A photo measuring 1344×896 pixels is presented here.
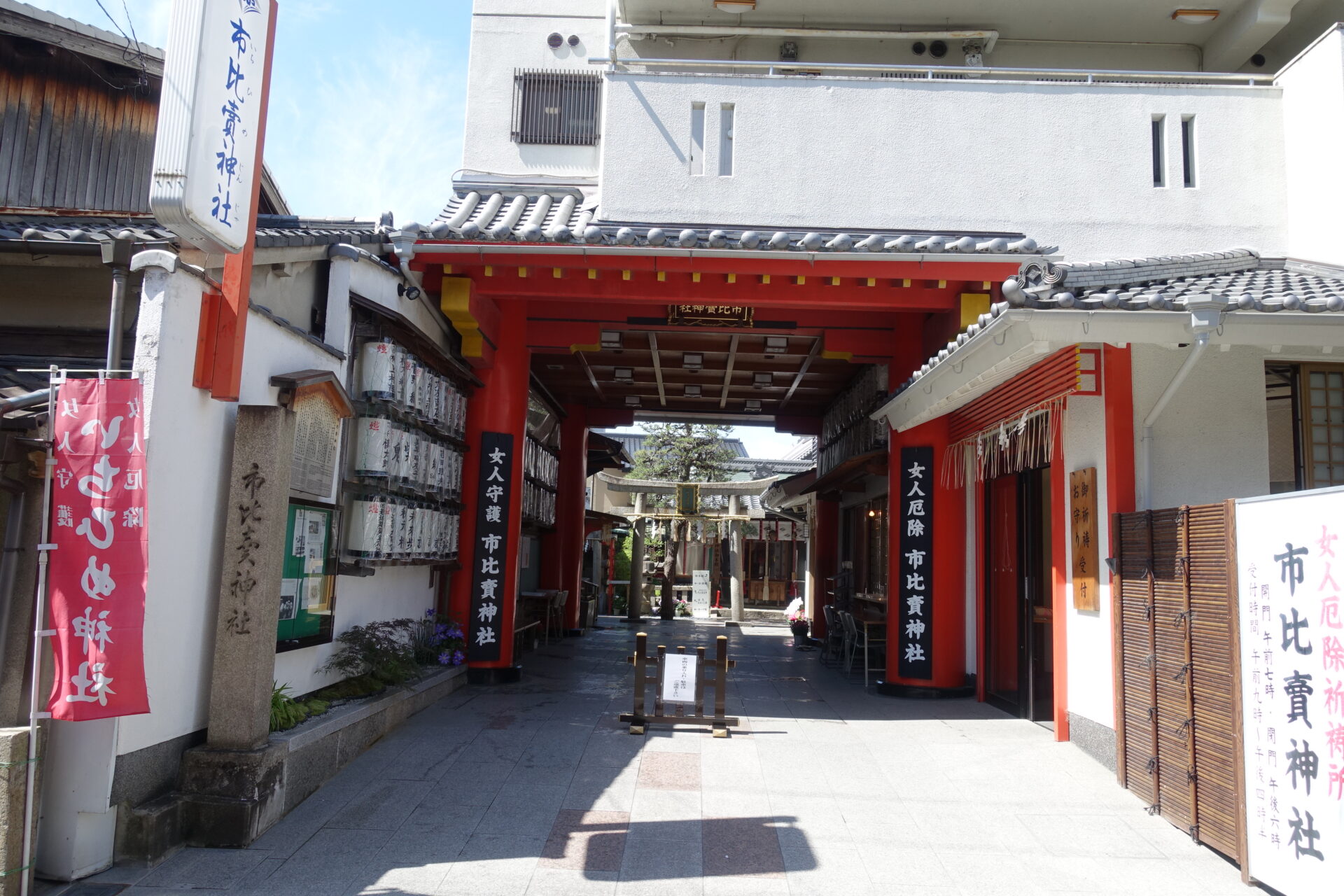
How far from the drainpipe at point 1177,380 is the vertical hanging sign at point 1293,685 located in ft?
4.23

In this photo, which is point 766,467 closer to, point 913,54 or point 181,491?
point 913,54

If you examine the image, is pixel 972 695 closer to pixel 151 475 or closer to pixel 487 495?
pixel 487 495

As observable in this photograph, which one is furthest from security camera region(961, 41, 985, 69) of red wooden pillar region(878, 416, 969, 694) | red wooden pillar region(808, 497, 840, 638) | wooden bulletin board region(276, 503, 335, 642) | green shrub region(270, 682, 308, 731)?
green shrub region(270, 682, 308, 731)

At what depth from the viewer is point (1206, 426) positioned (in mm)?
7293

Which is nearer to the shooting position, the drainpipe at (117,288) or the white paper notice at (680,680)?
the drainpipe at (117,288)

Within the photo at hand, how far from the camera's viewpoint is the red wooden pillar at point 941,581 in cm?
1097

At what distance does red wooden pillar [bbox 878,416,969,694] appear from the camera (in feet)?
36.0

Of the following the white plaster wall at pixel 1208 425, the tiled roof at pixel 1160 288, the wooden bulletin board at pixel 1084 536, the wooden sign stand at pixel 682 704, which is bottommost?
the wooden sign stand at pixel 682 704

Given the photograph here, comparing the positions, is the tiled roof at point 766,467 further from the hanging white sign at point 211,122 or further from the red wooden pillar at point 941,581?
the hanging white sign at point 211,122

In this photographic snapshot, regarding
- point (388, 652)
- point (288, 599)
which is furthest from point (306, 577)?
point (388, 652)

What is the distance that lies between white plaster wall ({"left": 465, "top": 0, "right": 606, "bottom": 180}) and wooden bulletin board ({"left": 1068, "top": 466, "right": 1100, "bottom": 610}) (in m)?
9.65

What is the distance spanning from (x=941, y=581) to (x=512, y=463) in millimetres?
5489

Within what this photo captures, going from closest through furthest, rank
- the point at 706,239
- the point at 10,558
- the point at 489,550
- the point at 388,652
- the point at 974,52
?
1. the point at 10,558
2. the point at 388,652
3. the point at 706,239
4. the point at 489,550
5. the point at 974,52

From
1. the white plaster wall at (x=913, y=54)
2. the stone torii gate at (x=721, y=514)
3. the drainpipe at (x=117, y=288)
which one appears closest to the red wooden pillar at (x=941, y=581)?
the white plaster wall at (x=913, y=54)
